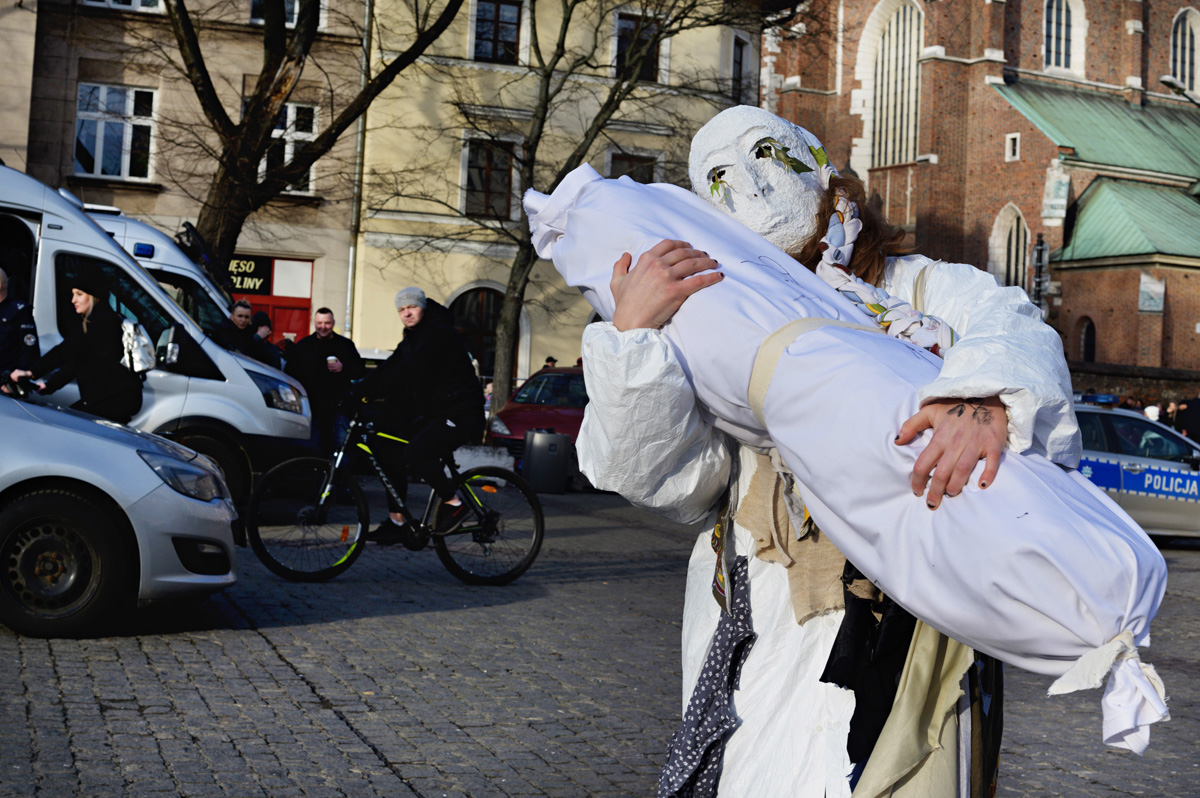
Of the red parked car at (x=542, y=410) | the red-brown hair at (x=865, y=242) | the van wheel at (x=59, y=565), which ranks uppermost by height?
the red parked car at (x=542, y=410)

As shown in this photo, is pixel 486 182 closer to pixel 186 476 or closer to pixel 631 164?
pixel 631 164

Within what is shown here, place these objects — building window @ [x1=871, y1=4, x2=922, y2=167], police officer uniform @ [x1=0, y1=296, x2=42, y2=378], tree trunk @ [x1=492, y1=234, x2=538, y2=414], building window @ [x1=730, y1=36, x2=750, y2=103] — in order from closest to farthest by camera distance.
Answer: police officer uniform @ [x1=0, y1=296, x2=42, y2=378] < tree trunk @ [x1=492, y1=234, x2=538, y2=414] < building window @ [x1=730, y1=36, x2=750, y2=103] < building window @ [x1=871, y1=4, x2=922, y2=167]

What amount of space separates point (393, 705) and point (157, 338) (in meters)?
7.10

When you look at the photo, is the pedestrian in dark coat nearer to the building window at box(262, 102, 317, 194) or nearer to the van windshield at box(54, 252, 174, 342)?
the van windshield at box(54, 252, 174, 342)

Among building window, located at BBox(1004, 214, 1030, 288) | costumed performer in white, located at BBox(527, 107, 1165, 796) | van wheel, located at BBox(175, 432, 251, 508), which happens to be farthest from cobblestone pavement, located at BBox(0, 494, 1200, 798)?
building window, located at BBox(1004, 214, 1030, 288)

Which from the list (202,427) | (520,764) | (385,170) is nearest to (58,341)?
(202,427)

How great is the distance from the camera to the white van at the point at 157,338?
11531mm

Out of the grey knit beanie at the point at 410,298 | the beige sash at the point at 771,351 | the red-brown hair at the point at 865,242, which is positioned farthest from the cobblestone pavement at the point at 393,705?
the beige sash at the point at 771,351

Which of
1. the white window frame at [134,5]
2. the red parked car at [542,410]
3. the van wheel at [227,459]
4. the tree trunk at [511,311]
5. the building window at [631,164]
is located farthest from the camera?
the building window at [631,164]

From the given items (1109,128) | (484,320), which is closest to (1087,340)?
(1109,128)

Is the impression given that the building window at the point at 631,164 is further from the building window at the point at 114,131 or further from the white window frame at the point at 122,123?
the building window at the point at 114,131

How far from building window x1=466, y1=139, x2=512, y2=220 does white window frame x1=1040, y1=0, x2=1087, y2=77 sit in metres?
31.8

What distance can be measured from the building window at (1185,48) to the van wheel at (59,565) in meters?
61.2

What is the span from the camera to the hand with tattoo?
178 centimetres
